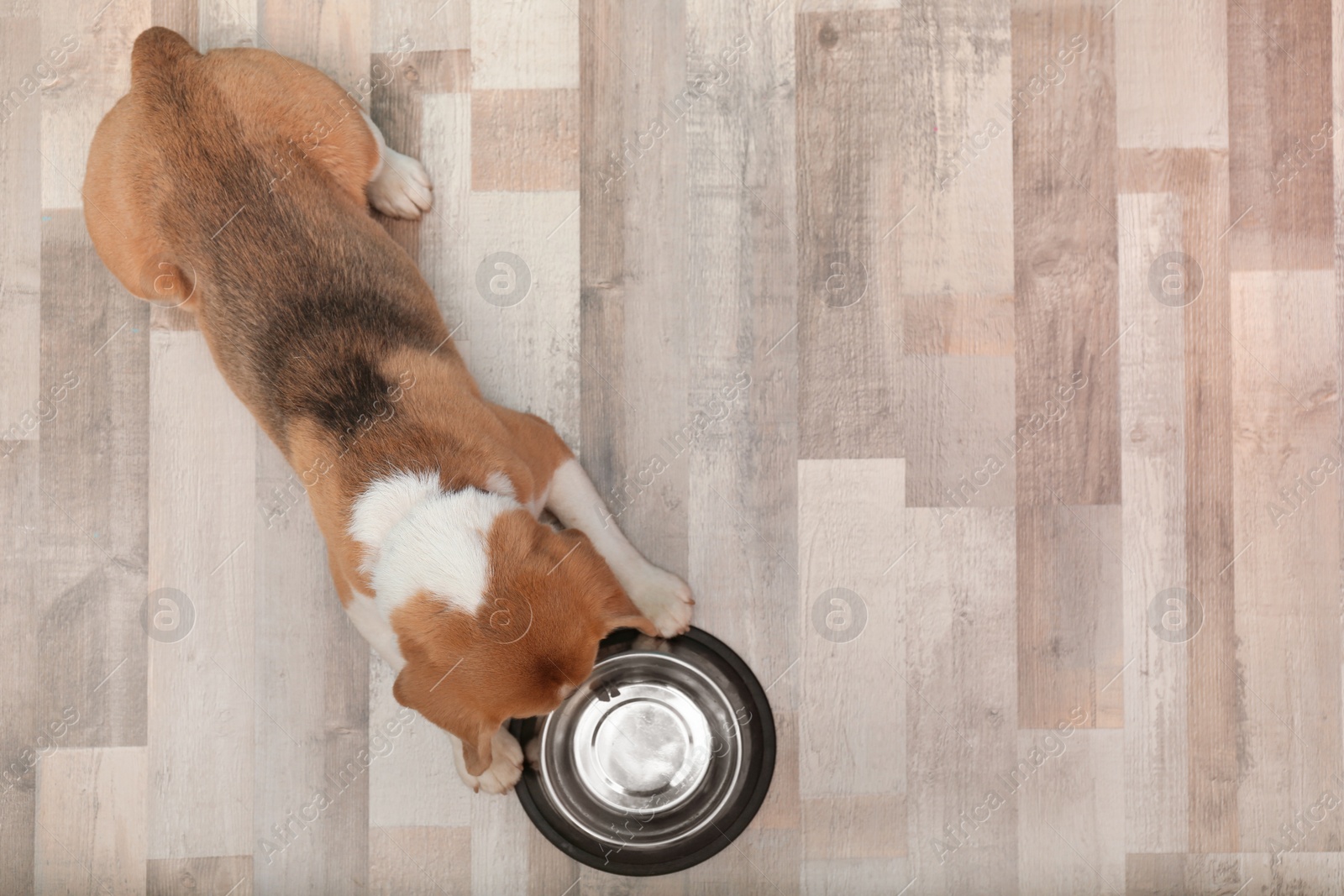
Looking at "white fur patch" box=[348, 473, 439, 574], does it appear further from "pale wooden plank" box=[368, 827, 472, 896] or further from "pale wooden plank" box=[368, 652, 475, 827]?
"pale wooden plank" box=[368, 827, 472, 896]

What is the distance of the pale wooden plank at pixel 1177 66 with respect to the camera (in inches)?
115

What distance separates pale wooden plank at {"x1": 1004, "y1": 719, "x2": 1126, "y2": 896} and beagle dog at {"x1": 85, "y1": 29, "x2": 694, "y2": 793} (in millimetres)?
1627

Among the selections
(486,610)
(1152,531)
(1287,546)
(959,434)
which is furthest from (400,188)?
(1287,546)

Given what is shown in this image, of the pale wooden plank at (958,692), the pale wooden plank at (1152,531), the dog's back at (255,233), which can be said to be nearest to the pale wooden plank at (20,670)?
the dog's back at (255,233)

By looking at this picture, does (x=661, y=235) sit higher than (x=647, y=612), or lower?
higher

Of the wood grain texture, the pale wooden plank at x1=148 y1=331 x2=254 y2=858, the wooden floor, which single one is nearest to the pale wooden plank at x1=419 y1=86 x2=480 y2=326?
the wooden floor

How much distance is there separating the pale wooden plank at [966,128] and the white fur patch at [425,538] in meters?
1.83

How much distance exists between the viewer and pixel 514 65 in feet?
9.84

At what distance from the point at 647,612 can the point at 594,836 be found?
760 millimetres

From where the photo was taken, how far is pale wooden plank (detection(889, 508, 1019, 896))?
286 cm

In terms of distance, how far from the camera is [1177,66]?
2.93 m

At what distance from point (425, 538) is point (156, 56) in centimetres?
168

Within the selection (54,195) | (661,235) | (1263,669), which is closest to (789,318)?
(661,235)

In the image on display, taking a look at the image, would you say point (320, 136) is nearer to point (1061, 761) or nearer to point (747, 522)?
point (747, 522)
